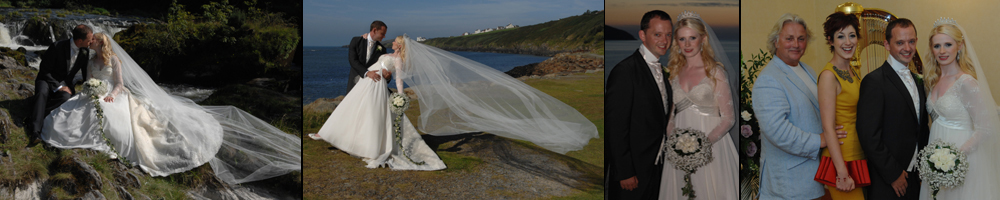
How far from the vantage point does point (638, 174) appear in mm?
5363

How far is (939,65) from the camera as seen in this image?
514 centimetres

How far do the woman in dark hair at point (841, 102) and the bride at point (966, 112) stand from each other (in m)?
0.60

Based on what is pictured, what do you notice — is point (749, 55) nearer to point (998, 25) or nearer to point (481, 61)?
point (998, 25)

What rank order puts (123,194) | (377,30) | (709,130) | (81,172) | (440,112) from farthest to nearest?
(709,130) → (440,112) → (377,30) → (123,194) → (81,172)

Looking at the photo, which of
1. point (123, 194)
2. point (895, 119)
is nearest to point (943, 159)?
point (895, 119)

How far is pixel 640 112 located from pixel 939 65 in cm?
234

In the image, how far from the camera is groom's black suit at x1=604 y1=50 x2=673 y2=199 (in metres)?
5.20

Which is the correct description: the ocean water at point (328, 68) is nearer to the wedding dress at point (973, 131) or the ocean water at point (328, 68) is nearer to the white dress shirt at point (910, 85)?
the white dress shirt at point (910, 85)

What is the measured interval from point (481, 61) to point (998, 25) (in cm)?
411

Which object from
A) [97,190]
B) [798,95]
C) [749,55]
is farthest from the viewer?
[749,55]

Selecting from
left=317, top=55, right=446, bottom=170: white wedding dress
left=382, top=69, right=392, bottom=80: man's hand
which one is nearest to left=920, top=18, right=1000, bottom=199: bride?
left=317, top=55, right=446, bottom=170: white wedding dress

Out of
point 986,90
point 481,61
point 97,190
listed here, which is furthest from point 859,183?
point 97,190

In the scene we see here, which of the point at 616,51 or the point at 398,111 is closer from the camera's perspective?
the point at 398,111

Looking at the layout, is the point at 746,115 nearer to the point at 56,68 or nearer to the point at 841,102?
the point at 841,102
